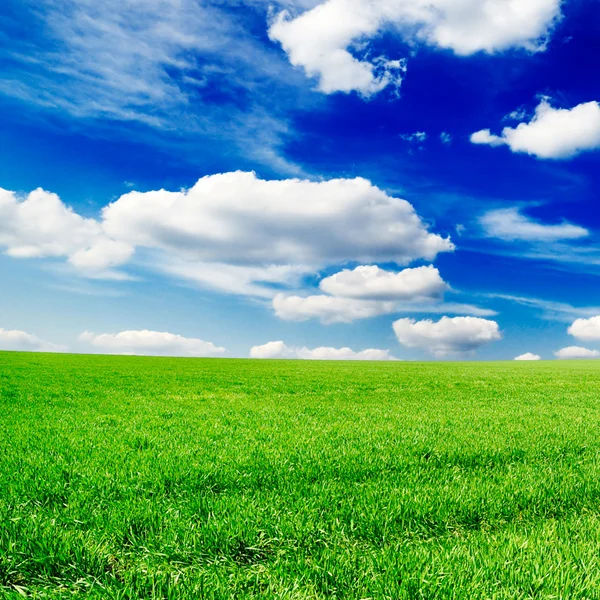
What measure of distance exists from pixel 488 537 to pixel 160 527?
12.1 feet

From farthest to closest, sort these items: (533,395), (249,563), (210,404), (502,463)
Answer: (533,395), (210,404), (502,463), (249,563)

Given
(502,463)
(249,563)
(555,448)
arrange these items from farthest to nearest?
(555,448) < (502,463) < (249,563)

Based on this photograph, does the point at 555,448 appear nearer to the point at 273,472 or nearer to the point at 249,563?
the point at 273,472

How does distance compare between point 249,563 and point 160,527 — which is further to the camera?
point 160,527

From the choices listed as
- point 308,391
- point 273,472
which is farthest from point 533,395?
point 273,472

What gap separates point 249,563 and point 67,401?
15.0m

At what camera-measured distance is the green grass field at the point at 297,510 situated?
4254 mm

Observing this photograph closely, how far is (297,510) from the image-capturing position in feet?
19.1

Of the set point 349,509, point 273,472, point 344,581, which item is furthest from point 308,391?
point 344,581

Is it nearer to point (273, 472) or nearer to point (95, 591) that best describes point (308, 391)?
point (273, 472)

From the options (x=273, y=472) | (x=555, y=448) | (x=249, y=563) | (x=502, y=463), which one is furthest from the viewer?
(x=555, y=448)

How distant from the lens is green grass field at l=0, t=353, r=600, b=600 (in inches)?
167

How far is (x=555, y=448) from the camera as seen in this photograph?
9.80 meters

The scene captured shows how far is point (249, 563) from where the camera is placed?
4.68 meters
